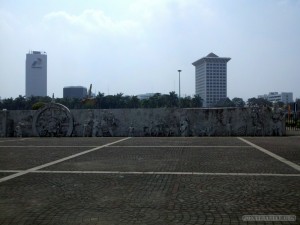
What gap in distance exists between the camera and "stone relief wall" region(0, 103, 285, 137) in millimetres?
25984

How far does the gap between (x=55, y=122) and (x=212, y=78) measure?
94.0 m

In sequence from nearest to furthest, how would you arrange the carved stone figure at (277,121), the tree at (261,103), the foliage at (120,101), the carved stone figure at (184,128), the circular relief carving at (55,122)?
the carved stone figure at (277,121)
the carved stone figure at (184,128)
the tree at (261,103)
the circular relief carving at (55,122)
the foliage at (120,101)

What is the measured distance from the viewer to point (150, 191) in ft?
24.8

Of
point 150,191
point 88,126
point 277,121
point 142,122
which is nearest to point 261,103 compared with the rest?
point 277,121

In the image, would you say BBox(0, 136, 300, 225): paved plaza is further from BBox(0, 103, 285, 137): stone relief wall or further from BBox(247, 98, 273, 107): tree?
BBox(247, 98, 273, 107): tree

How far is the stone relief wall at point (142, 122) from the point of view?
26.0 metres

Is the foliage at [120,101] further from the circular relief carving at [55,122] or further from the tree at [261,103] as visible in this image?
the circular relief carving at [55,122]

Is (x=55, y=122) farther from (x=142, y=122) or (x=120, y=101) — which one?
(x=120, y=101)

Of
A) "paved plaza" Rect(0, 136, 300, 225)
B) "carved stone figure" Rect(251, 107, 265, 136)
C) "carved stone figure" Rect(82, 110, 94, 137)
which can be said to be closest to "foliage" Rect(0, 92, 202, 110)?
"carved stone figure" Rect(82, 110, 94, 137)

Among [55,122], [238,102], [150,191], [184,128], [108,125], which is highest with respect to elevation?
[238,102]

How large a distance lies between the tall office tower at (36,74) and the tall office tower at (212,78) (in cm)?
6054

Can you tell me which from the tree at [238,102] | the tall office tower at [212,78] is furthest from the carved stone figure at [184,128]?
the tall office tower at [212,78]

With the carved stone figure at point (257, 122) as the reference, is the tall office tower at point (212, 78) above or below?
above

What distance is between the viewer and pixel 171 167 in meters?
10.7
